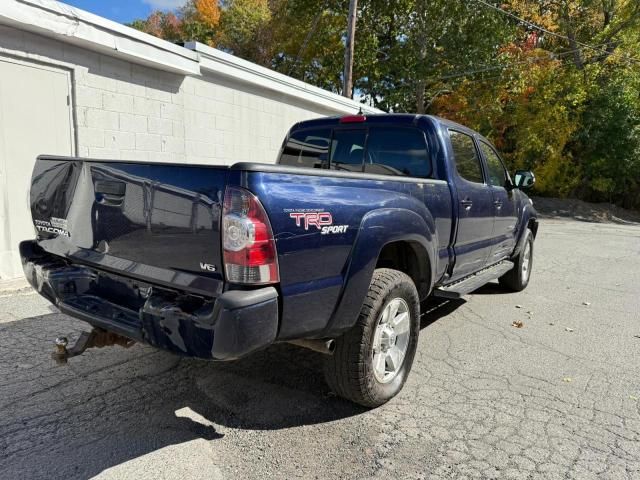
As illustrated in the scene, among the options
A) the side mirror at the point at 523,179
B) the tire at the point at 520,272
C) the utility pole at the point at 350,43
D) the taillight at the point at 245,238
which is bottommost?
the tire at the point at 520,272

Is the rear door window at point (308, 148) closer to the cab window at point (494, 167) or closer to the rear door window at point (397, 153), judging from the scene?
the rear door window at point (397, 153)

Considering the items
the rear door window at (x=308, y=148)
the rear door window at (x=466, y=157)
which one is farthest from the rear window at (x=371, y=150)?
the rear door window at (x=466, y=157)

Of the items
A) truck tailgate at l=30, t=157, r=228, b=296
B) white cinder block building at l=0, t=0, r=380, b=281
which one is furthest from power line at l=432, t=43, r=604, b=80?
truck tailgate at l=30, t=157, r=228, b=296

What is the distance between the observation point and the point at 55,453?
266 cm

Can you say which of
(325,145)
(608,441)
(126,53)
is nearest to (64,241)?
(325,145)

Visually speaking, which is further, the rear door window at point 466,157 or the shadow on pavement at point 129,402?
the rear door window at point 466,157

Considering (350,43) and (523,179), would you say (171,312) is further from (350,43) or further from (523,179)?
(350,43)

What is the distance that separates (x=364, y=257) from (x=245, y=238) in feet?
2.85

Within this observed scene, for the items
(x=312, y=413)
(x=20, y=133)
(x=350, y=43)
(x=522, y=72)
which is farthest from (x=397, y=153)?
(x=522, y=72)

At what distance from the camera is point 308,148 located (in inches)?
188

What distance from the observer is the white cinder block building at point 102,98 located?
5895 mm

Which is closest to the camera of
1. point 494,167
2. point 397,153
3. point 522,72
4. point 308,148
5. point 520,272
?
point 397,153

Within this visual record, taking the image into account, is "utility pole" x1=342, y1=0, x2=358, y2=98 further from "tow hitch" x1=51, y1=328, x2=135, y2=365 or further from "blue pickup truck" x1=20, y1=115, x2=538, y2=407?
"tow hitch" x1=51, y1=328, x2=135, y2=365

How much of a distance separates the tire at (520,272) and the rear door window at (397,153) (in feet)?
9.56
